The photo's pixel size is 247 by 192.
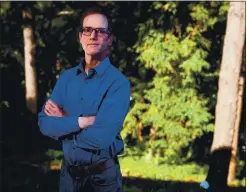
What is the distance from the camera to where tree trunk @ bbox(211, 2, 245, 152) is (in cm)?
697

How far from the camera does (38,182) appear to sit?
8.87 meters

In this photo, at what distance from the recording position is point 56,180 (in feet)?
29.4

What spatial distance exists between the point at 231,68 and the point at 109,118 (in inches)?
191

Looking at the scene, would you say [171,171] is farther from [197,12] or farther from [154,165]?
[197,12]

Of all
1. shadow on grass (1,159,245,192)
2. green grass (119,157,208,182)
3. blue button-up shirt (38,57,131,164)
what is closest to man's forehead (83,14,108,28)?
blue button-up shirt (38,57,131,164)

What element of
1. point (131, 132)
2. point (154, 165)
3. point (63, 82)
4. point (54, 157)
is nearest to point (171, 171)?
point (154, 165)

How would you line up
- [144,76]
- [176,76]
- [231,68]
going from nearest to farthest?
[231,68]
[176,76]
[144,76]

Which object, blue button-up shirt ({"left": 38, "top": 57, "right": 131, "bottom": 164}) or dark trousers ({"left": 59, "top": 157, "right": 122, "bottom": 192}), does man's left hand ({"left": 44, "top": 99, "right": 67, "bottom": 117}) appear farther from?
dark trousers ({"left": 59, "top": 157, "right": 122, "bottom": 192})

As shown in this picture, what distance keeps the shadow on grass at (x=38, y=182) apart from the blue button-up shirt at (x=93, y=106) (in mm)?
4642

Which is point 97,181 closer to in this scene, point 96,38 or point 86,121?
point 86,121

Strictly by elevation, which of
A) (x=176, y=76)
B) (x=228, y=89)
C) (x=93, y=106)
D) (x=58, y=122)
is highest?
(x=93, y=106)

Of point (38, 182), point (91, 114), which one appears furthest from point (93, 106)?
point (38, 182)

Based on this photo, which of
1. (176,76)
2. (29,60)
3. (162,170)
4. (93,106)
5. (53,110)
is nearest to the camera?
(93,106)

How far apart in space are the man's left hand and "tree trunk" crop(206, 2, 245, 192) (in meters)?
4.50
